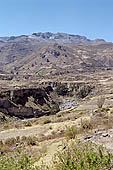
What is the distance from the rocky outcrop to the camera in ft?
174

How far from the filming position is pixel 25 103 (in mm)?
56625

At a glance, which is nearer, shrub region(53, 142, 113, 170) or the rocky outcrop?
shrub region(53, 142, 113, 170)

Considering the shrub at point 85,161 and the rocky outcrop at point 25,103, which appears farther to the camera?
the rocky outcrop at point 25,103

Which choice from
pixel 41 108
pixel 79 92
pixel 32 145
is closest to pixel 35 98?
pixel 41 108

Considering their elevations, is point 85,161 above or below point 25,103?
above

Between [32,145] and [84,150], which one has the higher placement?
[84,150]

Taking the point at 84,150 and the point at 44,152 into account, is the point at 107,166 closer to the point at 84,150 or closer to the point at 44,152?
the point at 84,150

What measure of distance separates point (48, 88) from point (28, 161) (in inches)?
2529

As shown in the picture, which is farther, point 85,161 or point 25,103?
point 25,103

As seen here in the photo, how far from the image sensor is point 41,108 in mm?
57125

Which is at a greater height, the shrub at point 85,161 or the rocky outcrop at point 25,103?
the shrub at point 85,161

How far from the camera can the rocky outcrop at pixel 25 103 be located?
52.9 meters

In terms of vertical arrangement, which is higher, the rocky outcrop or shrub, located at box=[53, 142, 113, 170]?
shrub, located at box=[53, 142, 113, 170]

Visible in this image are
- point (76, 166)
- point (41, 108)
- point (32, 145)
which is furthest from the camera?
point (41, 108)
